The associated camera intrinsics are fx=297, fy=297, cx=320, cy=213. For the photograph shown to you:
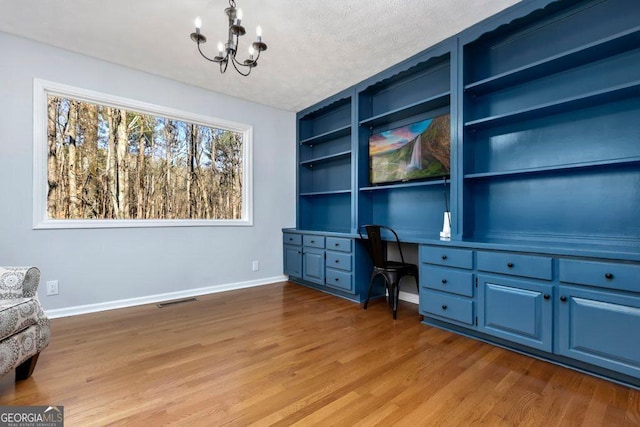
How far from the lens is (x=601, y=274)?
1.79 metres

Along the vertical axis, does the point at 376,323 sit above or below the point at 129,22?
below

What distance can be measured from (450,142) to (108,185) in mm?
3577

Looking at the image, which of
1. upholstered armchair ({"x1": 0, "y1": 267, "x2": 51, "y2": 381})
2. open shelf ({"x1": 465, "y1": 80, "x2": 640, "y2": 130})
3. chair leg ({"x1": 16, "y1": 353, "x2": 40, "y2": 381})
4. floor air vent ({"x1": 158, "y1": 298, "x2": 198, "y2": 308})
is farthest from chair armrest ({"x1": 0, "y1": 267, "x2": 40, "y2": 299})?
open shelf ({"x1": 465, "y1": 80, "x2": 640, "y2": 130})

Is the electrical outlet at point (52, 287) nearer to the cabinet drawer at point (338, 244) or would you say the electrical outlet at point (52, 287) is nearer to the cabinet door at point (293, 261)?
the cabinet door at point (293, 261)

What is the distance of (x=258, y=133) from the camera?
Result: 4340mm

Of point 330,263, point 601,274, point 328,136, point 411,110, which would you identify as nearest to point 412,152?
point 411,110

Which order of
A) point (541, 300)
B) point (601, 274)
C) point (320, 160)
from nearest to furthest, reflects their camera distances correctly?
point (601, 274), point (541, 300), point (320, 160)

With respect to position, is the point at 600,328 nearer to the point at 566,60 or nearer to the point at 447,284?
the point at 447,284

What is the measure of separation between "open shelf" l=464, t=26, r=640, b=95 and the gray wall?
2.80 metres

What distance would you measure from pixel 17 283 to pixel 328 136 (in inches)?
141

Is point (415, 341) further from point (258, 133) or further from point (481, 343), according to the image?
point (258, 133)

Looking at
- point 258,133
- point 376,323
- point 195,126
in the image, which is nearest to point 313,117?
point 258,133
